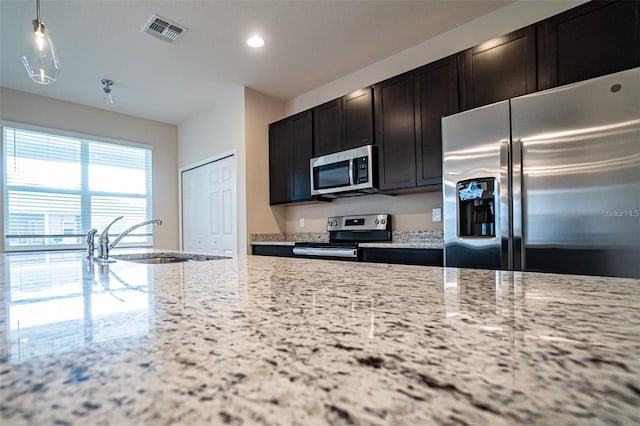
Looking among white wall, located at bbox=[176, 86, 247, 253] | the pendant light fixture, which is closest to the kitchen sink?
the pendant light fixture

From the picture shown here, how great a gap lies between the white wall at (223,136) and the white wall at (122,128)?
0.31 metres

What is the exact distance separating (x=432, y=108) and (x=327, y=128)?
1.16 m

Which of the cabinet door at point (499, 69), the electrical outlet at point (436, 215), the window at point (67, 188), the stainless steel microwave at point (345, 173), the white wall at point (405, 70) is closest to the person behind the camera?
the cabinet door at point (499, 69)

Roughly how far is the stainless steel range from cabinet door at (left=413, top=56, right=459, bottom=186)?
716 mm

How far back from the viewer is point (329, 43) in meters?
2.97

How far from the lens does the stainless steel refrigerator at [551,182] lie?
1562 mm

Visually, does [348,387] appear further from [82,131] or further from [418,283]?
[82,131]

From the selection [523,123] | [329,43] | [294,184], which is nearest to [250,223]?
[294,184]

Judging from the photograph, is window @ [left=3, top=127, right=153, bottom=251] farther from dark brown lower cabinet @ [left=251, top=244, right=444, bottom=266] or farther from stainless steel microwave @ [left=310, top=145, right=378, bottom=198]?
dark brown lower cabinet @ [left=251, top=244, right=444, bottom=266]

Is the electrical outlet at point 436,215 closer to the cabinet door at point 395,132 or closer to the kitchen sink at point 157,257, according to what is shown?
the cabinet door at point 395,132

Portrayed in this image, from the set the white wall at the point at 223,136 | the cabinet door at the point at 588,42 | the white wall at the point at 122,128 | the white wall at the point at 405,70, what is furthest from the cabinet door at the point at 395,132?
the white wall at the point at 122,128

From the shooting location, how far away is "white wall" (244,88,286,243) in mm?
3875

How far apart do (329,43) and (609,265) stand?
8.50ft

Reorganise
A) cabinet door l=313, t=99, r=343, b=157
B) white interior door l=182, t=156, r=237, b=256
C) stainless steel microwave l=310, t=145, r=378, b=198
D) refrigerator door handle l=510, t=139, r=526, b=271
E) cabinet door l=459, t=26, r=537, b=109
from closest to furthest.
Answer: refrigerator door handle l=510, t=139, r=526, b=271 < cabinet door l=459, t=26, r=537, b=109 < stainless steel microwave l=310, t=145, r=378, b=198 < cabinet door l=313, t=99, r=343, b=157 < white interior door l=182, t=156, r=237, b=256
